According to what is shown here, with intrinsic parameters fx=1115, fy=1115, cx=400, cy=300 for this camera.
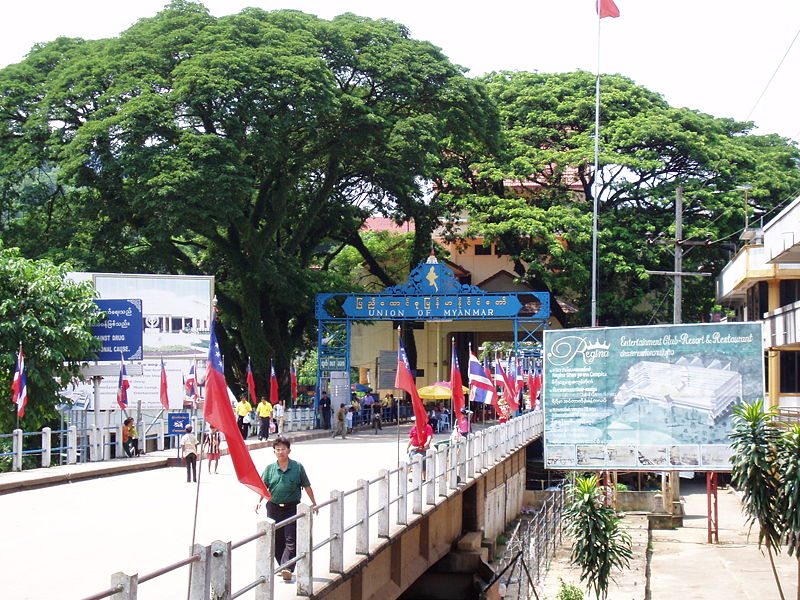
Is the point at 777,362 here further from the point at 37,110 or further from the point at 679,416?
the point at 37,110

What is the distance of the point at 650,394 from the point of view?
22.7 meters

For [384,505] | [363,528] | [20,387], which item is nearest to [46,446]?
[20,387]

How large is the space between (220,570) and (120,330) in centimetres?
1937

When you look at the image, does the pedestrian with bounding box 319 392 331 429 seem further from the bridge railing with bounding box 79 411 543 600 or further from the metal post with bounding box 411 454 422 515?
the metal post with bounding box 411 454 422 515

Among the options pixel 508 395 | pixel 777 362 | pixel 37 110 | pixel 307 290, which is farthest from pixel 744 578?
pixel 37 110

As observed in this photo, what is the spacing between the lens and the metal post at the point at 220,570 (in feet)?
27.8

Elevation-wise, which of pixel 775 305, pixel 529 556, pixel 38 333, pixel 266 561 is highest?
pixel 775 305

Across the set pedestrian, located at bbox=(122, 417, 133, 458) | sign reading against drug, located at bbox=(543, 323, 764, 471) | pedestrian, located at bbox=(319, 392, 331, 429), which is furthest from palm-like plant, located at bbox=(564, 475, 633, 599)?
pedestrian, located at bbox=(319, 392, 331, 429)

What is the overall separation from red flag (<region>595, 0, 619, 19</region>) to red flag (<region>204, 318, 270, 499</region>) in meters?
38.5

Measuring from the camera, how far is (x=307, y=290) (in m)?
44.9

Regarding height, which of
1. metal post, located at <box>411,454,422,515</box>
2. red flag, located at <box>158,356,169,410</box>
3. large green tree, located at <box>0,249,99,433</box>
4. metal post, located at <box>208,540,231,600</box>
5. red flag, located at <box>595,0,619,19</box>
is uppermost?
red flag, located at <box>595,0,619,19</box>

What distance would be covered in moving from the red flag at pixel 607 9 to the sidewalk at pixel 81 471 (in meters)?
24.9

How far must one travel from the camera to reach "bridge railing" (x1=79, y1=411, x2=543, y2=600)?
818 cm

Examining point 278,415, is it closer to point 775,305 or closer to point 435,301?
point 435,301
